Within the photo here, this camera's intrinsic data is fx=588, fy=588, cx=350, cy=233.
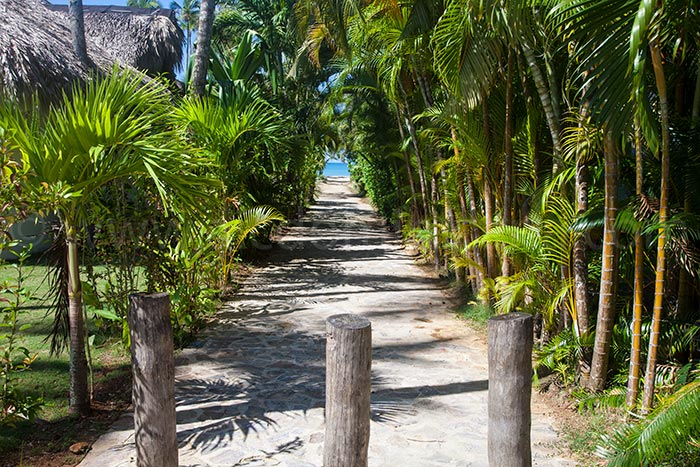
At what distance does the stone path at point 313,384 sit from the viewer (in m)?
3.97

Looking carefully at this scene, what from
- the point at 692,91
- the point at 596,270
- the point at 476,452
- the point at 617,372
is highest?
the point at 692,91

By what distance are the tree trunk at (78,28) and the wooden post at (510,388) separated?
929 centimetres

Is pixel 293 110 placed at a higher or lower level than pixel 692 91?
higher

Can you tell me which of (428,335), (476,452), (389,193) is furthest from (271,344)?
(389,193)

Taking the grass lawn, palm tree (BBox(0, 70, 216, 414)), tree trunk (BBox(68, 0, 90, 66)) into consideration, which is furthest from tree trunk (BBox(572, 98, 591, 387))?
tree trunk (BBox(68, 0, 90, 66))

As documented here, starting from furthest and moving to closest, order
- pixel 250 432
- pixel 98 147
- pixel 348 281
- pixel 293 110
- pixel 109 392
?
pixel 293 110 < pixel 348 281 < pixel 109 392 < pixel 250 432 < pixel 98 147

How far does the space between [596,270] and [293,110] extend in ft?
39.0

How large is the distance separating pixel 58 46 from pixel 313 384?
24.8 ft

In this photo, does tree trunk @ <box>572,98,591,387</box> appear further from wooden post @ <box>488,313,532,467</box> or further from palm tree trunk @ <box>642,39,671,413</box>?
wooden post @ <box>488,313,532,467</box>

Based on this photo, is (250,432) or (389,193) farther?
(389,193)

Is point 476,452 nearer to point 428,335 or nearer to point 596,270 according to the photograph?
point 596,270

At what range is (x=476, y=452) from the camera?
13.1ft

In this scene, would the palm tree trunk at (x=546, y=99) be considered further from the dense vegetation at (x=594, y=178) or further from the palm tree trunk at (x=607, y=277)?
the palm tree trunk at (x=607, y=277)

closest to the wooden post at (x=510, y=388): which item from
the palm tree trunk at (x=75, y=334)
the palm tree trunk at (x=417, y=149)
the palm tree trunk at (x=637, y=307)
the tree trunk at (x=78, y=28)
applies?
the palm tree trunk at (x=637, y=307)
